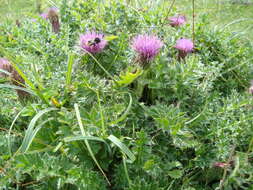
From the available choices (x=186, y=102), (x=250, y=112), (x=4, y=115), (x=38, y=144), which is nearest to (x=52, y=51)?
(x=4, y=115)

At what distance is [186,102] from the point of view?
89cm

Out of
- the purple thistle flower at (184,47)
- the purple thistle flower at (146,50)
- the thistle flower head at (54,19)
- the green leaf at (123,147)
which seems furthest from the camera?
the thistle flower head at (54,19)

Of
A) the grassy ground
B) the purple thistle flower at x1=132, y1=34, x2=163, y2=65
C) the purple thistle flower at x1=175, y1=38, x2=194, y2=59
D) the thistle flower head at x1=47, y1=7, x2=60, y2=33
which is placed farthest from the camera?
the grassy ground

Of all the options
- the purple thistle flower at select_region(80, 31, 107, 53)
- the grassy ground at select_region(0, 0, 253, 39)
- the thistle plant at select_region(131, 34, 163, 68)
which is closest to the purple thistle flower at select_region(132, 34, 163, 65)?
the thistle plant at select_region(131, 34, 163, 68)

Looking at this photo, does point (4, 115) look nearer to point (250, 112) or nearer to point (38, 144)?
point (38, 144)

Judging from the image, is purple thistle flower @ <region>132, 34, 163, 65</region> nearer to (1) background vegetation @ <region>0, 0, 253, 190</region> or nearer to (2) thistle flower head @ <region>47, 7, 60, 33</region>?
(1) background vegetation @ <region>0, 0, 253, 190</region>

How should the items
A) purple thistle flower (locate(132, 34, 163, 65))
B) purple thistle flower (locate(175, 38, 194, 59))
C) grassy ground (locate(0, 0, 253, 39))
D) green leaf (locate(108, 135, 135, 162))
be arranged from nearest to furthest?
green leaf (locate(108, 135, 135, 162)) < purple thistle flower (locate(132, 34, 163, 65)) < purple thistle flower (locate(175, 38, 194, 59)) < grassy ground (locate(0, 0, 253, 39))

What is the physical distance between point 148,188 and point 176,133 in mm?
151

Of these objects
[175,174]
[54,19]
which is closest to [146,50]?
[175,174]

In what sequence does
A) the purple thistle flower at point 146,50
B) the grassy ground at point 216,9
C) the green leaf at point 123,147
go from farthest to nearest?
1. the grassy ground at point 216,9
2. the purple thistle flower at point 146,50
3. the green leaf at point 123,147

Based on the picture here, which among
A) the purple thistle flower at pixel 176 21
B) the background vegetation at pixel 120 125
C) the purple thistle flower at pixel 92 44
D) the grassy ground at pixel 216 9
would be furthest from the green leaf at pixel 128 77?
the grassy ground at pixel 216 9

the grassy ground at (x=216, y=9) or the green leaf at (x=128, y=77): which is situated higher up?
the grassy ground at (x=216, y=9)

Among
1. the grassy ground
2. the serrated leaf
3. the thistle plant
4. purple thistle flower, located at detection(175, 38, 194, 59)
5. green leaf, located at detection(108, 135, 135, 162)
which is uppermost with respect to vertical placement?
the grassy ground

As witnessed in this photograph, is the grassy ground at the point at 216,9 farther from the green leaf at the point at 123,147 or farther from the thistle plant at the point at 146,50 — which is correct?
the green leaf at the point at 123,147
